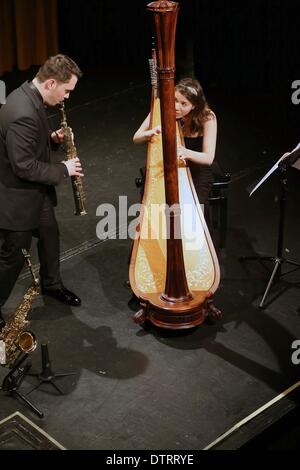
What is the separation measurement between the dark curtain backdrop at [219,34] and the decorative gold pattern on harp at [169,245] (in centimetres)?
298

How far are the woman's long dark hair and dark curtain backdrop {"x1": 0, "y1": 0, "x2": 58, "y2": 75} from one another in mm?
3883

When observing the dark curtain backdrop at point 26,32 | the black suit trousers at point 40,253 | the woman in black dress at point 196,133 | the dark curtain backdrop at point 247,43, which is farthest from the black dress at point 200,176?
the dark curtain backdrop at point 26,32

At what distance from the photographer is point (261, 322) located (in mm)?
4852

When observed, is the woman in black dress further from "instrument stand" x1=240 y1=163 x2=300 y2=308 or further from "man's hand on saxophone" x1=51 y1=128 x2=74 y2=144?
"man's hand on saxophone" x1=51 y1=128 x2=74 y2=144

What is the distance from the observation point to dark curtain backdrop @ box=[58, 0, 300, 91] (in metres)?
7.88

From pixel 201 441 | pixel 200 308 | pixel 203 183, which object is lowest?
pixel 201 441

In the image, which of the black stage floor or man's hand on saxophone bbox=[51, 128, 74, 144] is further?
man's hand on saxophone bbox=[51, 128, 74, 144]

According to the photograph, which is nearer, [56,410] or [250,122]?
[56,410]

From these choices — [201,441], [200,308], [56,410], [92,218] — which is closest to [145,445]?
[201,441]

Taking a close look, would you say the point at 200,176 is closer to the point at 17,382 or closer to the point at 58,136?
the point at 58,136

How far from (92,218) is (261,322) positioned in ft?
5.87

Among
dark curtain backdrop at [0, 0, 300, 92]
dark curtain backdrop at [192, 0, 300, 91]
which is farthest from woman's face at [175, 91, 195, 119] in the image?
dark curtain backdrop at [192, 0, 300, 91]

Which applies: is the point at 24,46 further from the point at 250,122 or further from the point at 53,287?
the point at 53,287

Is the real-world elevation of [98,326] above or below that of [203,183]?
below
